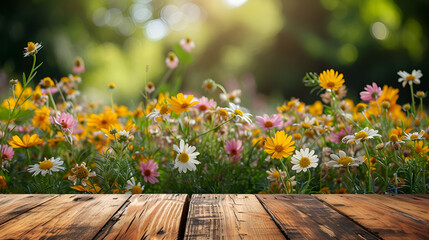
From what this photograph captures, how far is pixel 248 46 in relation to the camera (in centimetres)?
1162

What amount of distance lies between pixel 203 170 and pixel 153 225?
857 mm

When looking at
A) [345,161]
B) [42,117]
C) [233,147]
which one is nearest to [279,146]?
[345,161]

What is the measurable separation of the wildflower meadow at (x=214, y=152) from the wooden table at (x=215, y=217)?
0.89 ft

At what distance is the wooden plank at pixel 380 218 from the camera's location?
2.54 ft

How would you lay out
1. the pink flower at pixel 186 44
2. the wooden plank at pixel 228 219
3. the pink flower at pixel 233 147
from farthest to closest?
the pink flower at pixel 186 44
the pink flower at pixel 233 147
the wooden plank at pixel 228 219

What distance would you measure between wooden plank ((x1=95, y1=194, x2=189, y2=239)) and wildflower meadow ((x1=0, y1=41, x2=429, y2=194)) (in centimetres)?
32

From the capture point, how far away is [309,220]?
85cm

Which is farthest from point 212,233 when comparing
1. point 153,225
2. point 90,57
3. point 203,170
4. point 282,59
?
point 282,59

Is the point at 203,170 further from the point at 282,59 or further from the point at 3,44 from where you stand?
the point at 282,59

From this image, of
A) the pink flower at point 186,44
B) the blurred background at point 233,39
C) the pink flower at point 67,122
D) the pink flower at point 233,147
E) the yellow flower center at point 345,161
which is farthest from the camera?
the blurred background at point 233,39

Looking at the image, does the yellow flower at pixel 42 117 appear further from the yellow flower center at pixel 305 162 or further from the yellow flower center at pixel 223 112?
the yellow flower center at pixel 305 162

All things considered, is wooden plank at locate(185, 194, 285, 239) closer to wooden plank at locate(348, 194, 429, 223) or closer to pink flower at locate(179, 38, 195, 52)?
wooden plank at locate(348, 194, 429, 223)

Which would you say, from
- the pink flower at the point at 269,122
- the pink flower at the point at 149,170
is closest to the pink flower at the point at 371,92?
the pink flower at the point at 269,122

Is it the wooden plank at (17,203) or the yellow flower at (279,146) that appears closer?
the wooden plank at (17,203)
